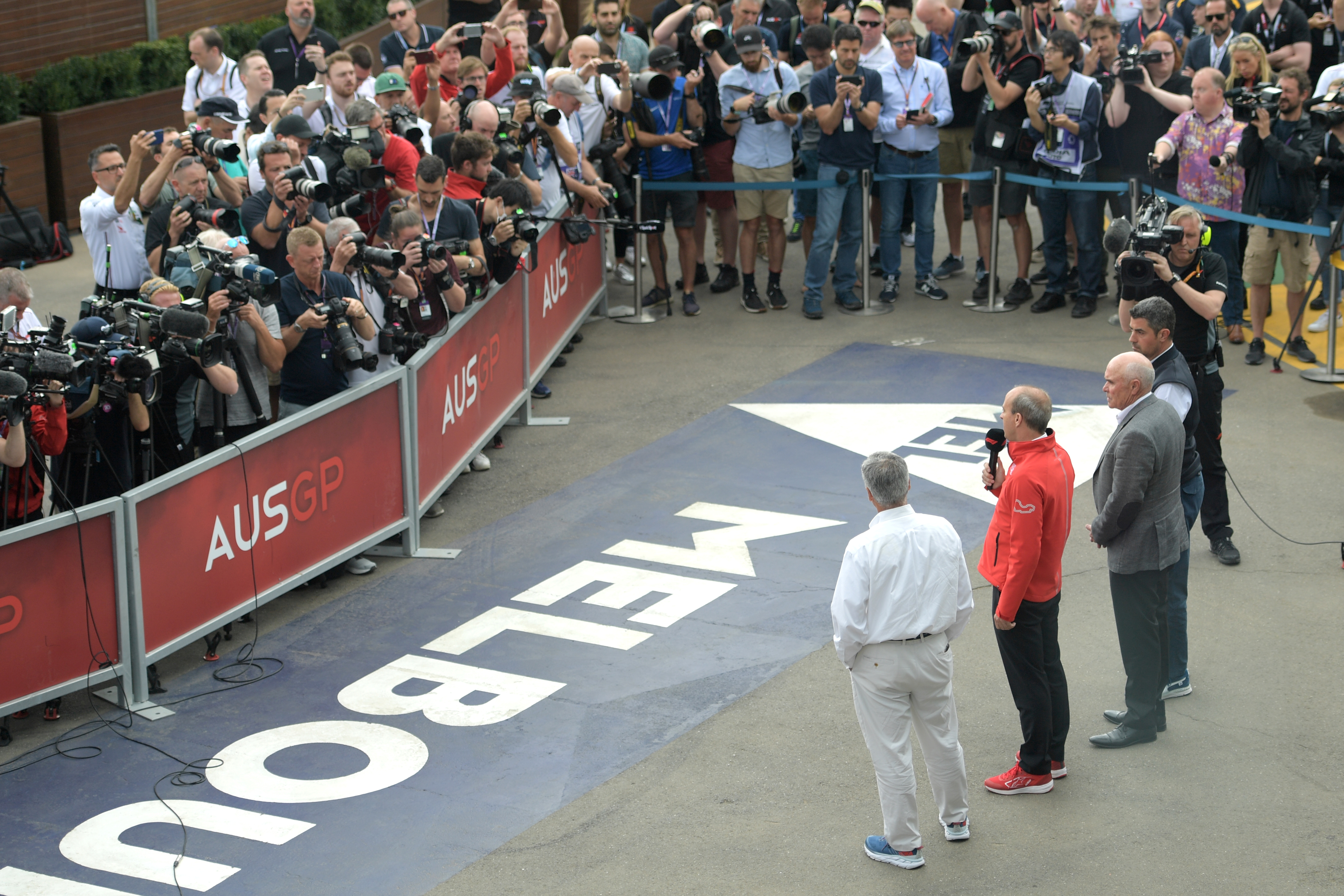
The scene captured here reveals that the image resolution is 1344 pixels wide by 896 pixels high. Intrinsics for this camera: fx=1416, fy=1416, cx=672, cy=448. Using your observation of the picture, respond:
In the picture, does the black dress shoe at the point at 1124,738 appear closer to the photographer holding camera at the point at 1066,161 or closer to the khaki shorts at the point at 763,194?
the photographer holding camera at the point at 1066,161

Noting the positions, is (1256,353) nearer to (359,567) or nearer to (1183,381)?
(1183,381)

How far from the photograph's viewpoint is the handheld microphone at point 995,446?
6629mm

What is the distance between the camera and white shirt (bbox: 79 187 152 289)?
10844mm

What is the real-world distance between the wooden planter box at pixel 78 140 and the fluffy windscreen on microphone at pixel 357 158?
769cm

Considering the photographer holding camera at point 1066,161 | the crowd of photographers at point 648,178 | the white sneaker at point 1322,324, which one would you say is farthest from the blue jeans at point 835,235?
the white sneaker at point 1322,324

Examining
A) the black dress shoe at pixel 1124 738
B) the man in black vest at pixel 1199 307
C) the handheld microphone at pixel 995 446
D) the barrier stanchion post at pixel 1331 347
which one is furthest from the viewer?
the barrier stanchion post at pixel 1331 347

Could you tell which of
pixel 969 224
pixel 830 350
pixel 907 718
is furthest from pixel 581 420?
pixel 969 224

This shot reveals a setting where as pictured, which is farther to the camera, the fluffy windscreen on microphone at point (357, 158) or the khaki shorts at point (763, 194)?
the khaki shorts at point (763, 194)

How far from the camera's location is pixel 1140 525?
6980 millimetres

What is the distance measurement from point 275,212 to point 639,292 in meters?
5.44

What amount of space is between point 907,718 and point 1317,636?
11.2 ft

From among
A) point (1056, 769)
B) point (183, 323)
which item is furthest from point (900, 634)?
point (183, 323)

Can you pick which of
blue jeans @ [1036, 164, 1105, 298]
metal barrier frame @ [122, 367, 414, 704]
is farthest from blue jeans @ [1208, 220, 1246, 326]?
metal barrier frame @ [122, 367, 414, 704]

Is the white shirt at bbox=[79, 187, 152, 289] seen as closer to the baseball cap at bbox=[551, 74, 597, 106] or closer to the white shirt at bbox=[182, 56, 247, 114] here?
the baseball cap at bbox=[551, 74, 597, 106]
